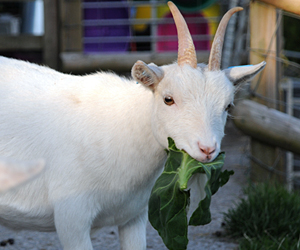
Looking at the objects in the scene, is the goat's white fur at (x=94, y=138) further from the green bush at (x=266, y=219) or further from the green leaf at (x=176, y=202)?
the green bush at (x=266, y=219)

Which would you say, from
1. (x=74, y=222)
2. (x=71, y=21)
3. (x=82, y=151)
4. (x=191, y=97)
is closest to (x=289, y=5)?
(x=191, y=97)

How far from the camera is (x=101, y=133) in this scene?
9.37 feet

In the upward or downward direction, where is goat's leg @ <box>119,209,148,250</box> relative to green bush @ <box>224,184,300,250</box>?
upward

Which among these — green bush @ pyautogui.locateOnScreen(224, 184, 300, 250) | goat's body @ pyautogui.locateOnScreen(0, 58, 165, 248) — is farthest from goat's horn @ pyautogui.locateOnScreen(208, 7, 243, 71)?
green bush @ pyautogui.locateOnScreen(224, 184, 300, 250)

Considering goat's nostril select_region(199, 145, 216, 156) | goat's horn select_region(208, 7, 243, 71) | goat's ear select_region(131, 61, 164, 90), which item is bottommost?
goat's nostril select_region(199, 145, 216, 156)

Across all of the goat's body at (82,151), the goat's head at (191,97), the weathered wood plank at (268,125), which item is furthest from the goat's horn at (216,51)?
the weathered wood plank at (268,125)

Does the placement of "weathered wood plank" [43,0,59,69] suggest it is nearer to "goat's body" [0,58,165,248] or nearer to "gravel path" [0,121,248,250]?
"gravel path" [0,121,248,250]

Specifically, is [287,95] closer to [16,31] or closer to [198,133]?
[198,133]

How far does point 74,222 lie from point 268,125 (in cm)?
277

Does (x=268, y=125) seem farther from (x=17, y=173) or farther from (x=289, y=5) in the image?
(x=17, y=173)

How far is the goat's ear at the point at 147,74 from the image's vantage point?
255 cm

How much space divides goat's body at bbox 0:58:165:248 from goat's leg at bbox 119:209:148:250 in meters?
0.17

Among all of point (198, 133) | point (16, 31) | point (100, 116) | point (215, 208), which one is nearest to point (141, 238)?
point (100, 116)

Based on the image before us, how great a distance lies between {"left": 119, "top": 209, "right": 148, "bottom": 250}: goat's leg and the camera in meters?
3.13
